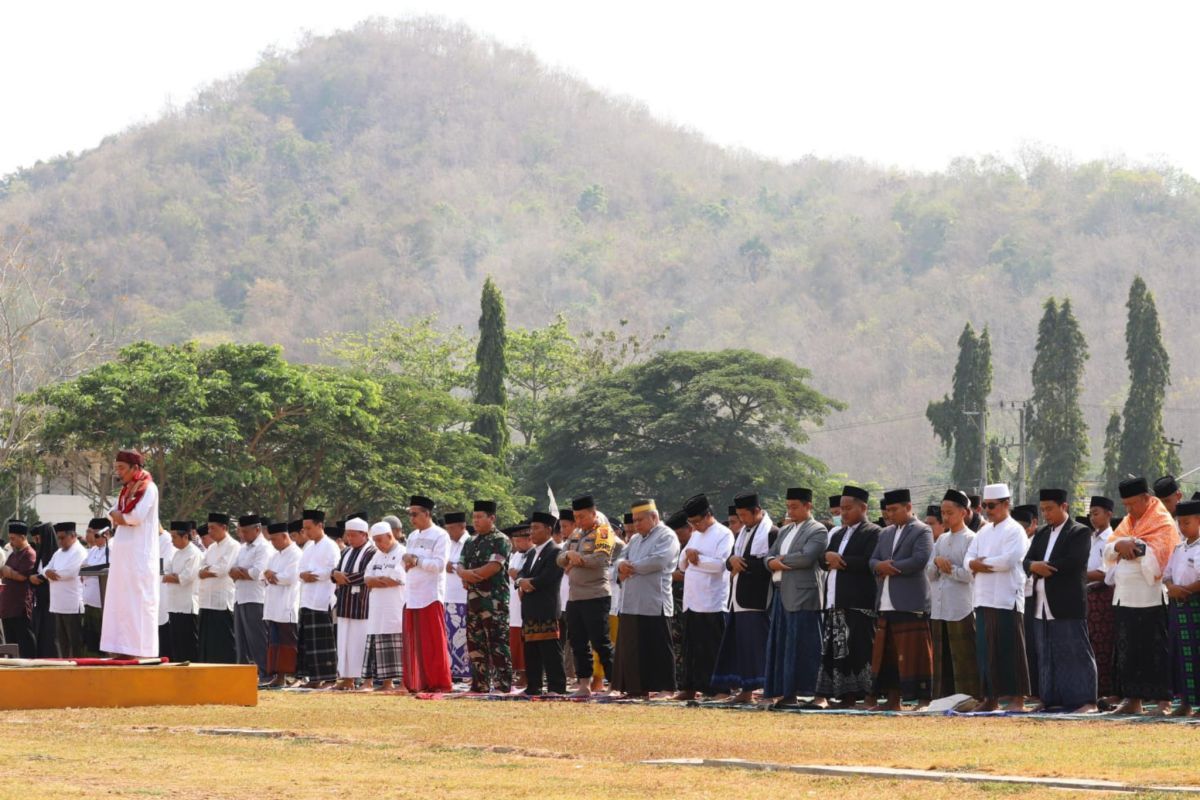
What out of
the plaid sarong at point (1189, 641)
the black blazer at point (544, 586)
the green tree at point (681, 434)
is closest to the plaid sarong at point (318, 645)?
the black blazer at point (544, 586)

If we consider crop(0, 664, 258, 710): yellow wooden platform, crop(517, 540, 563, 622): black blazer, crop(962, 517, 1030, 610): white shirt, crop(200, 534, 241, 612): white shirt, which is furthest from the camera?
crop(200, 534, 241, 612): white shirt

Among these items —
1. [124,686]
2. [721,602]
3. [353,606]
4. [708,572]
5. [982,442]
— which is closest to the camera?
A: [124,686]

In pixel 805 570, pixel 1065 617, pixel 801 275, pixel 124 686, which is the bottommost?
pixel 124 686

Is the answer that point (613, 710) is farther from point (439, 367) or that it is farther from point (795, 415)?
point (439, 367)

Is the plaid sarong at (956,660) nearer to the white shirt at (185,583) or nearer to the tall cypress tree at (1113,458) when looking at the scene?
the white shirt at (185,583)

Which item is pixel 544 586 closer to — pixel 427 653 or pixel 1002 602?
pixel 427 653

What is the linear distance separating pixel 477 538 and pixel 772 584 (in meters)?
3.14

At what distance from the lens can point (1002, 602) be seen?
44.9 feet

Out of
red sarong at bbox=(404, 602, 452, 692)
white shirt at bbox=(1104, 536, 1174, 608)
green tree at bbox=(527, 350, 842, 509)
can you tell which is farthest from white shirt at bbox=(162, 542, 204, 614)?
green tree at bbox=(527, 350, 842, 509)

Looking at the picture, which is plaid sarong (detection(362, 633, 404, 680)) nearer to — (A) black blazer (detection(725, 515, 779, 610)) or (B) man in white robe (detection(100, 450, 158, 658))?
(B) man in white robe (detection(100, 450, 158, 658))

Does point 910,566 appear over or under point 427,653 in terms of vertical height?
over

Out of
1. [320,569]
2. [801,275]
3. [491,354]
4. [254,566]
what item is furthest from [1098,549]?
[801,275]

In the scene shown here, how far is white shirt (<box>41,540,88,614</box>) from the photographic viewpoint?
817 inches

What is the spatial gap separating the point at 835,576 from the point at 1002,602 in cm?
130
